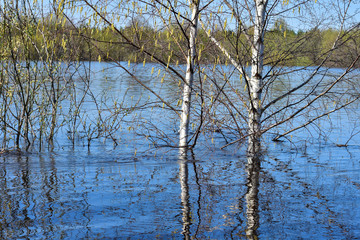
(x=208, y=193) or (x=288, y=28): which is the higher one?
(x=288, y=28)

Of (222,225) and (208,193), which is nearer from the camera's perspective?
(222,225)

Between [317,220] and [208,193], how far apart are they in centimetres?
156

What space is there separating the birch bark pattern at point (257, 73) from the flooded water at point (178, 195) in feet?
2.30

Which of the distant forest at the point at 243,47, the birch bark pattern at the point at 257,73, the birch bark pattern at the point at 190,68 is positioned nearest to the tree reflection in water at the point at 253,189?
the birch bark pattern at the point at 257,73

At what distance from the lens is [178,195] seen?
20.0 feet

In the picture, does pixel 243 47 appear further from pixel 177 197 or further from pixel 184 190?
pixel 177 197

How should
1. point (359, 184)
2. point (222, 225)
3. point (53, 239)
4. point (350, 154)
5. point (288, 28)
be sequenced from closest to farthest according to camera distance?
1. point (53, 239)
2. point (222, 225)
3. point (359, 184)
4. point (288, 28)
5. point (350, 154)

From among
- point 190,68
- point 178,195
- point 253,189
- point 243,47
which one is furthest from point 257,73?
point 178,195

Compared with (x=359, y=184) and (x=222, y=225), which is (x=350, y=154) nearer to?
(x=359, y=184)

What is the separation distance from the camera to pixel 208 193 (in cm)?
622

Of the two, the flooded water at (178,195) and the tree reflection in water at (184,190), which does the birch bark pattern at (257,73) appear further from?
the tree reflection in water at (184,190)

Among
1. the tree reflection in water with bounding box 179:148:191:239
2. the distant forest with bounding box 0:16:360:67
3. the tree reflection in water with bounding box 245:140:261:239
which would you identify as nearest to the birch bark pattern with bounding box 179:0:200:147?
the distant forest with bounding box 0:16:360:67

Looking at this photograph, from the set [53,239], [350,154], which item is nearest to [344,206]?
[53,239]

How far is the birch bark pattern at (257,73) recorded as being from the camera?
840 cm
